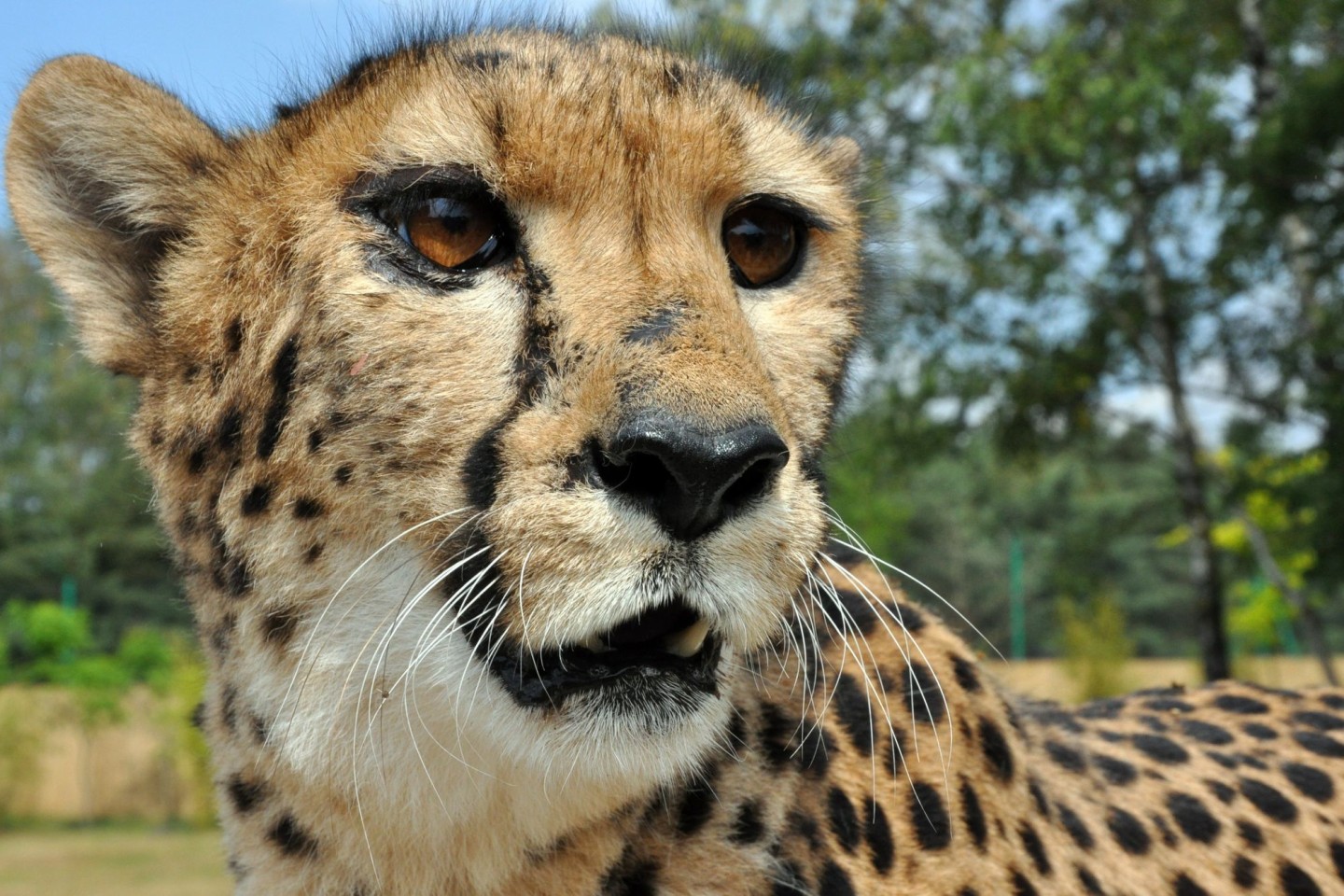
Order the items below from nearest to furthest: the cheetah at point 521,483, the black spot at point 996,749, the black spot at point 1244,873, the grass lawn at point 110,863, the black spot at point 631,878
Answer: the cheetah at point 521,483, the black spot at point 631,878, the black spot at point 996,749, the black spot at point 1244,873, the grass lawn at point 110,863

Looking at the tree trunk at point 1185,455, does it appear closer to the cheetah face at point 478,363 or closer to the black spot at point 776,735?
the cheetah face at point 478,363

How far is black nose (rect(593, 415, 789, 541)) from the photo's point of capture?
130cm

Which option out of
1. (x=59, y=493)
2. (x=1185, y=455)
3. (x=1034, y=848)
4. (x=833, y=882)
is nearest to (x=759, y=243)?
(x=833, y=882)

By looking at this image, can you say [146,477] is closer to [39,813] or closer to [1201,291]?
[1201,291]

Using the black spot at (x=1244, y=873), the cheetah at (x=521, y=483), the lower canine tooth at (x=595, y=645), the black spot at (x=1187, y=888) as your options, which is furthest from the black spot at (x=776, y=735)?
the black spot at (x=1244, y=873)

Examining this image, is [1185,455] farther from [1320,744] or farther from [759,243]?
[759,243]

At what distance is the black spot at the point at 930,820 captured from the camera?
1.78 metres

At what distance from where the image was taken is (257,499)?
167 cm

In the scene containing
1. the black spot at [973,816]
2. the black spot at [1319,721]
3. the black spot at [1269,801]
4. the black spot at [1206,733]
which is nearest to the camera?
the black spot at [973,816]

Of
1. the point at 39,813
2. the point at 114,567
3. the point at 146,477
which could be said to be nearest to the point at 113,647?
the point at 114,567

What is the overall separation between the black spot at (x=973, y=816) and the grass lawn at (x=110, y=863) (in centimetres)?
937

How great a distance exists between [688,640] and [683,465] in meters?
0.29

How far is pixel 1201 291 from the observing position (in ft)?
43.3

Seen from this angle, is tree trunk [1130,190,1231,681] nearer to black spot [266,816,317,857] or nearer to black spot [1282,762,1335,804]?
black spot [1282,762,1335,804]
